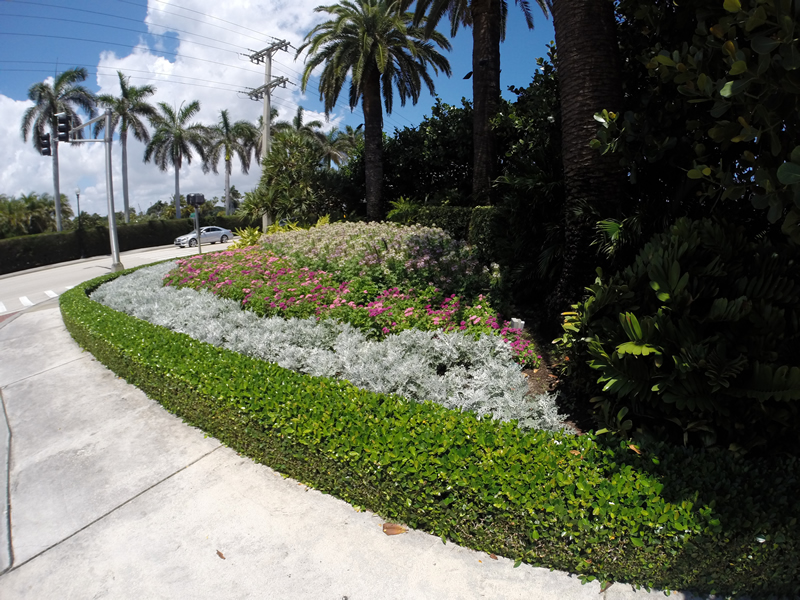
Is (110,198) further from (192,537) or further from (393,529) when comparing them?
(393,529)

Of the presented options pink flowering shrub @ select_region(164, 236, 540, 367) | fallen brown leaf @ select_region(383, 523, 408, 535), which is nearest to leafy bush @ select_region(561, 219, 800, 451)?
fallen brown leaf @ select_region(383, 523, 408, 535)

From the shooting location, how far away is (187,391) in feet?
14.6

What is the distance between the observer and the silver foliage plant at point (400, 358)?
13.1 ft

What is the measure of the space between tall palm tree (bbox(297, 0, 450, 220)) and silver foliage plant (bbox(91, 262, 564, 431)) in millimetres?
11268

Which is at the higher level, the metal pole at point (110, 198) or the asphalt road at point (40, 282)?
the metal pole at point (110, 198)

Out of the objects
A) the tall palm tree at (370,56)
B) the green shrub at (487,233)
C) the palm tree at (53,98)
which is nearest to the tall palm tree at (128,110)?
the palm tree at (53,98)

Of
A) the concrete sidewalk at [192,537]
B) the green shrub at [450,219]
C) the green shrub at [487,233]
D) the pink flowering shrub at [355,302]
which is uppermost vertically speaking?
the green shrub at [450,219]

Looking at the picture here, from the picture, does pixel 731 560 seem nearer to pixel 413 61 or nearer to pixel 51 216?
pixel 413 61

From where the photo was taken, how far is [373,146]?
1703 cm

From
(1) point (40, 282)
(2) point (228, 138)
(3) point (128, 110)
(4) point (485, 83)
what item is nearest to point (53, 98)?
(3) point (128, 110)

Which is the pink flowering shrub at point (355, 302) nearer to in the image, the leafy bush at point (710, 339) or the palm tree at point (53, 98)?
Answer: the leafy bush at point (710, 339)

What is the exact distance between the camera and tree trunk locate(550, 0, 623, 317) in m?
4.77

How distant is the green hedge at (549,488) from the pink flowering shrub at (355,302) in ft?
6.72

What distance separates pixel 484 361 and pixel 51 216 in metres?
53.1
